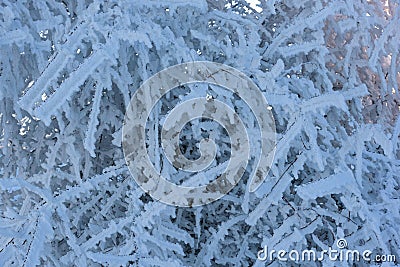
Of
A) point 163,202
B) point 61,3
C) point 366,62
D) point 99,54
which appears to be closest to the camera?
point 99,54

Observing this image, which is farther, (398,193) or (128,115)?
(398,193)

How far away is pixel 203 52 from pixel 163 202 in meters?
0.36

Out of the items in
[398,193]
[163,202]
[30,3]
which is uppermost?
[30,3]

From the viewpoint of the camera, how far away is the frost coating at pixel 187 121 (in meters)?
0.96

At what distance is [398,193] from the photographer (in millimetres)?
1100

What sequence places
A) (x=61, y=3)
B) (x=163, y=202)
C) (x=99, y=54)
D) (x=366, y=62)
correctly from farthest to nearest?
1. (x=366, y=62)
2. (x=61, y=3)
3. (x=163, y=202)
4. (x=99, y=54)

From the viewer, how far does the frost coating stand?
0.96 m

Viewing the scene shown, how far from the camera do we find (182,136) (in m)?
1.09

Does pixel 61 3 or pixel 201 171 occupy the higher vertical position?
pixel 61 3

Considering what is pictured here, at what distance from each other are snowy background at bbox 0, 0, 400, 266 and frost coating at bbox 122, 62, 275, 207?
0.07ft

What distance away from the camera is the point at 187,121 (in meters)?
1.01

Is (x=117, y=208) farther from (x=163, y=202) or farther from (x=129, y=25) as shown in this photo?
(x=129, y=25)

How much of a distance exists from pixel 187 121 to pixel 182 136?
0.08m

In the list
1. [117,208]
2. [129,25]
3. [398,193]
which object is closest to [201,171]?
[117,208]
